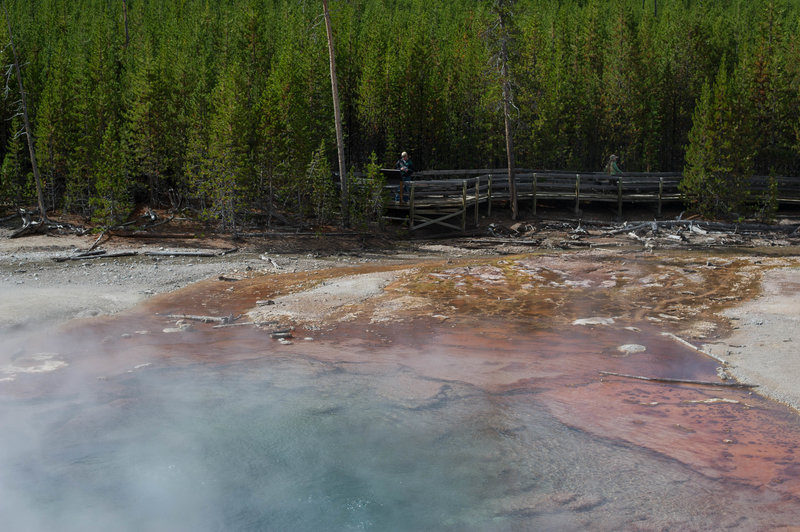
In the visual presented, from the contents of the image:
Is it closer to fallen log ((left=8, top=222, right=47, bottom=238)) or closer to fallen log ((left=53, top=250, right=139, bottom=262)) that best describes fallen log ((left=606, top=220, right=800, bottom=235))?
fallen log ((left=53, top=250, right=139, bottom=262))

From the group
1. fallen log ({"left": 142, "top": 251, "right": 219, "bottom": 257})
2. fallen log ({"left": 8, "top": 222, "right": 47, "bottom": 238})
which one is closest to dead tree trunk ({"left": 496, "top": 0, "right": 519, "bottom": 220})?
fallen log ({"left": 142, "top": 251, "right": 219, "bottom": 257})

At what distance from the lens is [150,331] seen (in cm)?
1220

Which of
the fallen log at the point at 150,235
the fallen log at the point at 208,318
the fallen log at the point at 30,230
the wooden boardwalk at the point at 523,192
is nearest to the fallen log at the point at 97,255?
the fallen log at the point at 150,235

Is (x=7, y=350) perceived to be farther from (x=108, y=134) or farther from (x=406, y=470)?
(x=108, y=134)

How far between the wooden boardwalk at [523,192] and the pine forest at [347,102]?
7.07 ft

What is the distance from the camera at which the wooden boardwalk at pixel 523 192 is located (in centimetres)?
2762

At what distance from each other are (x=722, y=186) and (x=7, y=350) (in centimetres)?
2681

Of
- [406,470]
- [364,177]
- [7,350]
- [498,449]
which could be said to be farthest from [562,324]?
[364,177]

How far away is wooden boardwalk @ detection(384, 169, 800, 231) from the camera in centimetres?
2762

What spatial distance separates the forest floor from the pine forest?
1.76m

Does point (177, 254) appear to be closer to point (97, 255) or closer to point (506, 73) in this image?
point (97, 255)

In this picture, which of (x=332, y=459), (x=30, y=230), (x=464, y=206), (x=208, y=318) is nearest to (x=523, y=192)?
(x=464, y=206)

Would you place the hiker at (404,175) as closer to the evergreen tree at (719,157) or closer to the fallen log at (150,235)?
the fallen log at (150,235)

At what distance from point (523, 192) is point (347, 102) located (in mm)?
11828
